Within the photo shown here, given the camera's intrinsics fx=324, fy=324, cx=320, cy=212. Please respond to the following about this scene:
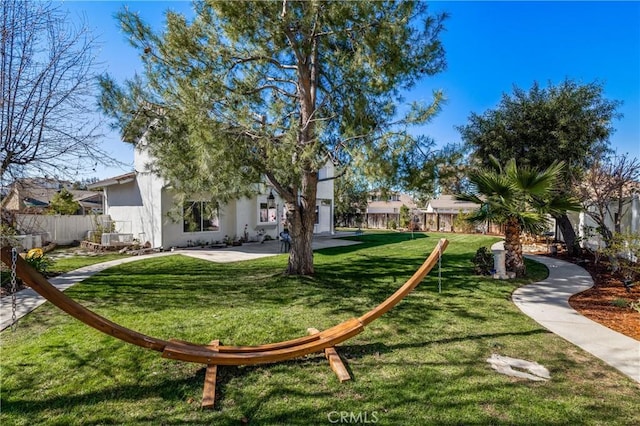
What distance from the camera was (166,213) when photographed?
13516 mm

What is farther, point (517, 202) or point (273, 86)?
point (517, 202)

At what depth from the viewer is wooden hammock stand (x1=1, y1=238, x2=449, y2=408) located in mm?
3057

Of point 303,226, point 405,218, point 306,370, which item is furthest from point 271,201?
point 405,218

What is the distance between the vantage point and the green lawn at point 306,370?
2920mm

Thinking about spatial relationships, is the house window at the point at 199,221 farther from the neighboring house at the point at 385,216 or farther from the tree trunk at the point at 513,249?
the neighboring house at the point at 385,216

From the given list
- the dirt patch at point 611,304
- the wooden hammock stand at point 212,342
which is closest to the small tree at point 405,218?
the dirt patch at point 611,304

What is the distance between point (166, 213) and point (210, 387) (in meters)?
11.7

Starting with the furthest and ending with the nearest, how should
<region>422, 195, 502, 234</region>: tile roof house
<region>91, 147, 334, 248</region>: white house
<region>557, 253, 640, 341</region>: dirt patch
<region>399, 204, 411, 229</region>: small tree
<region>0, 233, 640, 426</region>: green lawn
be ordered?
<region>399, 204, 411, 229</region>: small tree
<region>422, 195, 502, 234</region>: tile roof house
<region>91, 147, 334, 248</region>: white house
<region>557, 253, 640, 341</region>: dirt patch
<region>0, 233, 640, 426</region>: green lawn

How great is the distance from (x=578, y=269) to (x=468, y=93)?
705cm

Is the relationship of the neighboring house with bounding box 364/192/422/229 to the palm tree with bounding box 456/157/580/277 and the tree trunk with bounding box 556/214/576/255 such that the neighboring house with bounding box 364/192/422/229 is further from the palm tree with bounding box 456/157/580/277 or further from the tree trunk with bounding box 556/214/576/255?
the palm tree with bounding box 456/157/580/277

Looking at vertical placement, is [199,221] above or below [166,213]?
below

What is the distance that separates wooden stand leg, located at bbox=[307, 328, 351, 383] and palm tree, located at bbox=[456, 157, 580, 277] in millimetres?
6746

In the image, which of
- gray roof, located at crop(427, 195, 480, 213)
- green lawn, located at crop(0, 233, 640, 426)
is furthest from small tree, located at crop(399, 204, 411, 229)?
green lawn, located at crop(0, 233, 640, 426)

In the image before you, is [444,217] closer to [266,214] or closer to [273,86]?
[266,214]
